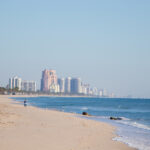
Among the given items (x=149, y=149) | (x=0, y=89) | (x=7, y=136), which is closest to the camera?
(x=149, y=149)

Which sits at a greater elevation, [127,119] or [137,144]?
[137,144]

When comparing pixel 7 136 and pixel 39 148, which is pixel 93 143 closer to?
pixel 39 148

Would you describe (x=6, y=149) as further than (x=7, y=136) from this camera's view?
No

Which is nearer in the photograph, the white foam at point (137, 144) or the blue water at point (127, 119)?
the white foam at point (137, 144)

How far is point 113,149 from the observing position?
40.2 feet

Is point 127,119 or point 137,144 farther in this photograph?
point 127,119

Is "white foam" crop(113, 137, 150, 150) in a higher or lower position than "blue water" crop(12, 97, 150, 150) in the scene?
higher

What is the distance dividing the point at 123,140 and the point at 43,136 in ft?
13.0

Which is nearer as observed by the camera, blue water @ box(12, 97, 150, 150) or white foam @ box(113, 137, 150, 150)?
white foam @ box(113, 137, 150, 150)

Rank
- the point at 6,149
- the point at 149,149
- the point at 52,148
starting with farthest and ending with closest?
the point at 149,149 → the point at 52,148 → the point at 6,149

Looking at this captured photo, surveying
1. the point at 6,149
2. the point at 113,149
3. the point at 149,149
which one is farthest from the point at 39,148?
the point at 149,149

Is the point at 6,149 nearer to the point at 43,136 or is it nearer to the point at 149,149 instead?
the point at 43,136

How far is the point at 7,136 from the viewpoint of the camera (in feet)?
44.2

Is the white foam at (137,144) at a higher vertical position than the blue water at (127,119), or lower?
higher
